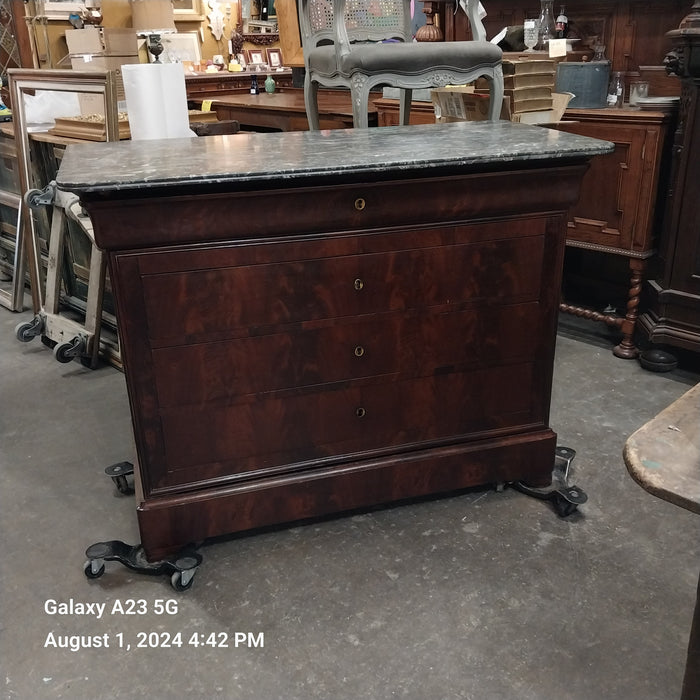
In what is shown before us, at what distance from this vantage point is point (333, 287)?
1.70 m

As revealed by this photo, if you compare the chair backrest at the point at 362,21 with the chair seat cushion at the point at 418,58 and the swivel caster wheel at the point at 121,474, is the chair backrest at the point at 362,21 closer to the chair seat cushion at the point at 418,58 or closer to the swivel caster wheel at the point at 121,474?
the chair seat cushion at the point at 418,58

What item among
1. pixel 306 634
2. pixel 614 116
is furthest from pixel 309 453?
pixel 614 116

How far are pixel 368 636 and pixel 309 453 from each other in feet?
1.52

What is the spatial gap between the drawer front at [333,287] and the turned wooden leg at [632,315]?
1.17 meters

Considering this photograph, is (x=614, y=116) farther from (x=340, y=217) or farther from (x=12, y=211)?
(x=12, y=211)

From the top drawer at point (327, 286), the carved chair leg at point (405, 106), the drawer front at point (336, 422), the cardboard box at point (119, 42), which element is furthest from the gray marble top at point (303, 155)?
the cardboard box at point (119, 42)

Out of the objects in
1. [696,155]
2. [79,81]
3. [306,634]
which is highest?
[79,81]

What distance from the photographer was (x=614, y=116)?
2723 mm

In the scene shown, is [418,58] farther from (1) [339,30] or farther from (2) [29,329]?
(2) [29,329]

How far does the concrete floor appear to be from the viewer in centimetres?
148

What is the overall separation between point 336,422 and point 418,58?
152 cm

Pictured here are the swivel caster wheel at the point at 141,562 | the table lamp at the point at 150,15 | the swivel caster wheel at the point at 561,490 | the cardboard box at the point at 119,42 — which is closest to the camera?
the swivel caster wheel at the point at 141,562

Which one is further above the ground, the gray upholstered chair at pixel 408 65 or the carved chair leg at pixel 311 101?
the gray upholstered chair at pixel 408 65

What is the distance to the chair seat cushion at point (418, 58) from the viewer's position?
8.63ft
